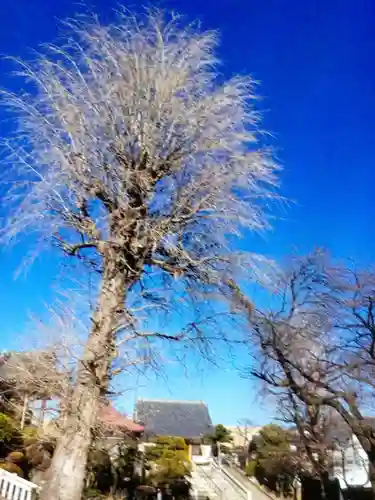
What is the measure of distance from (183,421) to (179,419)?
0.36m

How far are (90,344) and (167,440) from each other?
64.6ft

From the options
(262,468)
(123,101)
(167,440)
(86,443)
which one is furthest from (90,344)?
(262,468)

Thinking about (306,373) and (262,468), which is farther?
(262,468)

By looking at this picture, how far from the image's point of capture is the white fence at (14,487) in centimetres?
911

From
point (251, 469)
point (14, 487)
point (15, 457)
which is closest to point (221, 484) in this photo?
point (251, 469)

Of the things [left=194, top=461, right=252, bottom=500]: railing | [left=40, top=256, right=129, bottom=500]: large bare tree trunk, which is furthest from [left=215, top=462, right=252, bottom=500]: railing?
[left=40, top=256, right=129, bottom=500]: large bare tree trunk

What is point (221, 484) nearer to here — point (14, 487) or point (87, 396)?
point (14, 487)

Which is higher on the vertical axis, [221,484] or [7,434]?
[7,434]

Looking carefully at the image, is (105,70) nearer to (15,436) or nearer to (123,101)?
(123,101)

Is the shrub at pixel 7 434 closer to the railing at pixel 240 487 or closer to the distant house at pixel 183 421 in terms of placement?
the railing at pixel 240 487

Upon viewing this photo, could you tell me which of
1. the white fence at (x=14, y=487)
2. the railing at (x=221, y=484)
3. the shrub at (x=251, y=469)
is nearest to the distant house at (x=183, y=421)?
the shrub at (x=251, y=469)

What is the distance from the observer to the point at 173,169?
4.90 metres

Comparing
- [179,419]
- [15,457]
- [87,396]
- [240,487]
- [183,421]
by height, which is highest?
[179,419]

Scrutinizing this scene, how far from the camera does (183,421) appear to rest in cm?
3378
